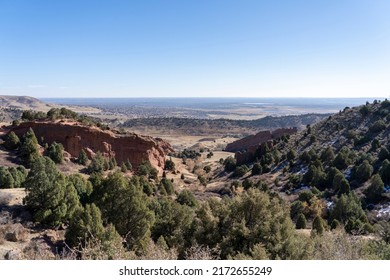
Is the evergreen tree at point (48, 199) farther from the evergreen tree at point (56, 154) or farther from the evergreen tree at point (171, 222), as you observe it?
the evergreen tree at point (56, 154)

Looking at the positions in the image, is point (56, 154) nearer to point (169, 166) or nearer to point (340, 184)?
point (169, 166)

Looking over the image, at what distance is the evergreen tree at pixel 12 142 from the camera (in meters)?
47.5

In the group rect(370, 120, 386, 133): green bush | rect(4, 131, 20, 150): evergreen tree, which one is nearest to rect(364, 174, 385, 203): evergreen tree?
rect(370, 120, 386, 133): green bush

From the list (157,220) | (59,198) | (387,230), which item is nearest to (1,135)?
(59,198)

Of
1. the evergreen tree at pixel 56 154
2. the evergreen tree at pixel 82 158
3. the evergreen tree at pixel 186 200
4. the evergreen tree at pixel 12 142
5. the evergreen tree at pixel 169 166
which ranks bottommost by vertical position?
the evergreen tree at pixel 169 166

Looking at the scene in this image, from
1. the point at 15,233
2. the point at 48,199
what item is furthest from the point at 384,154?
the point at 15,233

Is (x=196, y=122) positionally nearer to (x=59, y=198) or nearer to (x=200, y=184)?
(x=200, y=184)

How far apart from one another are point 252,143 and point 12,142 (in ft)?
210

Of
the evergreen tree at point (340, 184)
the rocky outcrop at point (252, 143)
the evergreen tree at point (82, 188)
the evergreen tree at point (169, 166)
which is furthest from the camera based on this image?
the rocky outcrop at point (252, 143)

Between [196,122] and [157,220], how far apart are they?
146 metres

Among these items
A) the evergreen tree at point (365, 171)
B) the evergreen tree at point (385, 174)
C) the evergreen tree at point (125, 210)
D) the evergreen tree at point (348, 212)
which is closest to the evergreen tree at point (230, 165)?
the evergreen tree at point (365, 171)

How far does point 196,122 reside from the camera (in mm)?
168250

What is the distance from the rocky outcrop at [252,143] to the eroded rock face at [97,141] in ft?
55.8

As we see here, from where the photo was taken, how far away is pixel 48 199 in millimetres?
21641
